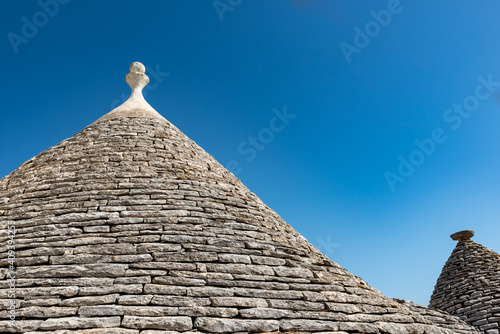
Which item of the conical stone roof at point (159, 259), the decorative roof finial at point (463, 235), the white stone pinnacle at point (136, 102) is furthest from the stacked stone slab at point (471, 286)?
the white stone pinnacle at point (136, 102)

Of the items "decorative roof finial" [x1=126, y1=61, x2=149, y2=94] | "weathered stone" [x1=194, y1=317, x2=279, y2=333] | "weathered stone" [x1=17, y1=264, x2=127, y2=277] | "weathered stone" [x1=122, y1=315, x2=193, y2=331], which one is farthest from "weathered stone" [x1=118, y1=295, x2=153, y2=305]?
"decorative roof finial" [x1=126, y1=61, x2=149, y2=94]

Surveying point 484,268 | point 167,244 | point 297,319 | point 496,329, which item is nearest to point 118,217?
point 167,244

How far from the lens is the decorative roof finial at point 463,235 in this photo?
9539 millimetres

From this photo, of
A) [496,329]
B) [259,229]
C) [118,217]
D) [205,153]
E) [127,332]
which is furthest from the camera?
[496,329]

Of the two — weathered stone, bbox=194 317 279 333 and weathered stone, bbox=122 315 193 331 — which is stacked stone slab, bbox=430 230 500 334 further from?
weathered stone, bbox=122 315 193 331

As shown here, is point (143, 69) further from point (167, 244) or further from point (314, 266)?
point (314, 266)

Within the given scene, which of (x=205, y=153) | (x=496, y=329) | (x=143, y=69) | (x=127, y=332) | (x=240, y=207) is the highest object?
(x=143, y=69)

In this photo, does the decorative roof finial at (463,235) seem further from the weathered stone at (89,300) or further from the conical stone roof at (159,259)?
the weathered stone at (89,300)

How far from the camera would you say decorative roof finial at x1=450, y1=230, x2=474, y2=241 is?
9539mm

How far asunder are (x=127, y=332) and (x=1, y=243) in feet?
7.07

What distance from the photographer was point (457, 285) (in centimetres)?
859

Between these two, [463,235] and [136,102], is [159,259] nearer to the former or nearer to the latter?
[136,102]

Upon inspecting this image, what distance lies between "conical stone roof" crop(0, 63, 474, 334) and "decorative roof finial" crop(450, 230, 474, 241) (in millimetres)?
6046

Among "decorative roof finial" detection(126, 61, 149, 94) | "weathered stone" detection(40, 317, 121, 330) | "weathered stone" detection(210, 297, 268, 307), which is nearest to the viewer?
"weathered stone" detection(40, 317, 121, 330)
